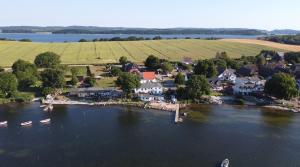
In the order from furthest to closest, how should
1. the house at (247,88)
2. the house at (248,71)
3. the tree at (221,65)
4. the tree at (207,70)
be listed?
the house at (248,71), the tree at (221,65), the tree at (207,70), the house at (247,88)

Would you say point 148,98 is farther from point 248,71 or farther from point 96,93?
point 248,71

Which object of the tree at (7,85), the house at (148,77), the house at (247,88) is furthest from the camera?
the house at (148,77)

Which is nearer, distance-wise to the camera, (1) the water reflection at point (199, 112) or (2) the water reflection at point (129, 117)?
(2) the water reflection at point (129, 117)

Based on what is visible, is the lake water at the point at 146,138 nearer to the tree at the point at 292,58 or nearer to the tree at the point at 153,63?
the tree at the point at 153,63

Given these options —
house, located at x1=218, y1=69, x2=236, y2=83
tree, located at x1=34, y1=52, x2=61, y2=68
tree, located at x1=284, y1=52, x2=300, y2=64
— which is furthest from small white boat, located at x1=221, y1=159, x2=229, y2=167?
tree, located at x1=284, y1=52, x2=300, y2=64

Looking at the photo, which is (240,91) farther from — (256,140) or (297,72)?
(256,140)

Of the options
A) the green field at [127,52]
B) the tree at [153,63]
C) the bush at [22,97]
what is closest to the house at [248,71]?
the tree at [153,63]
